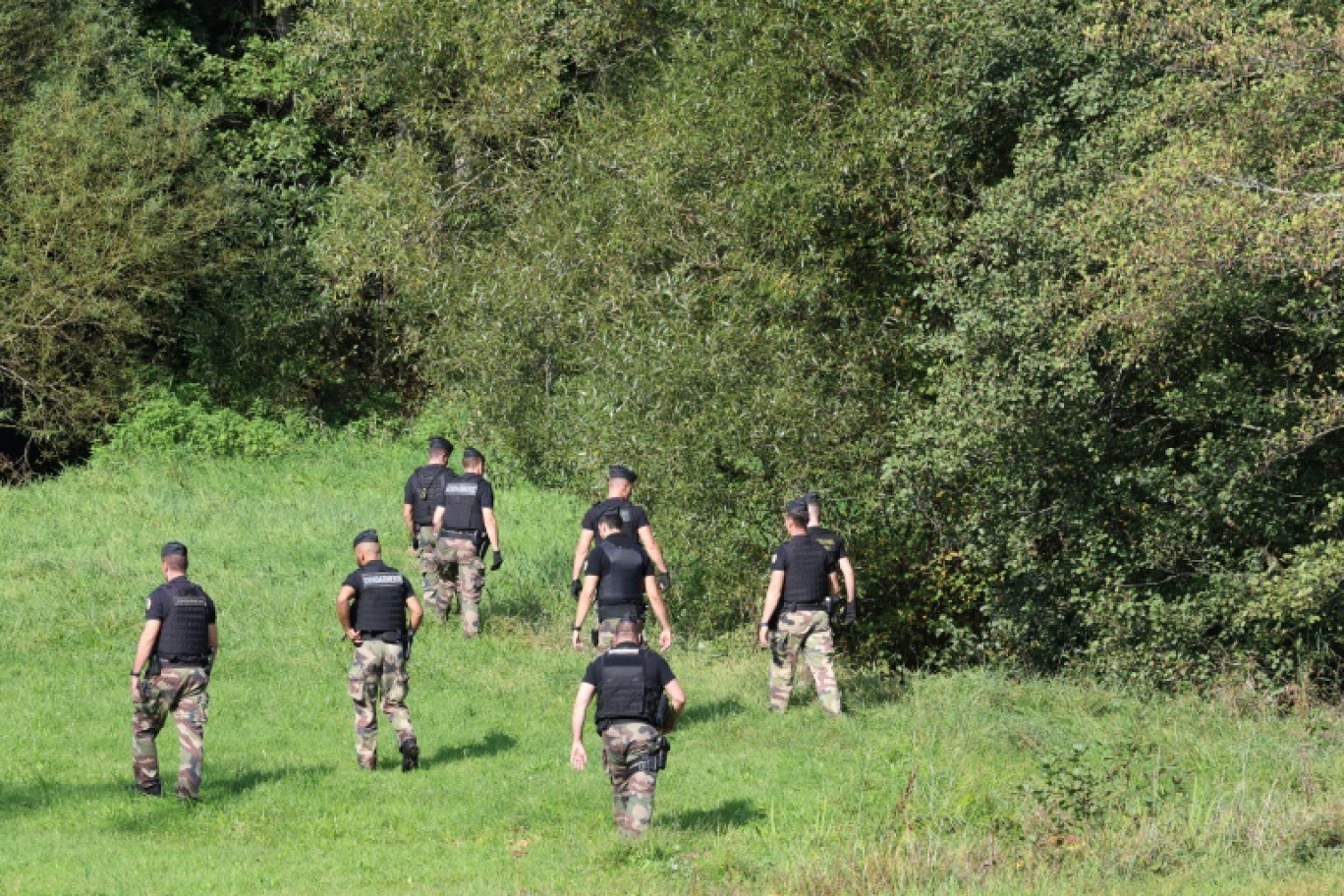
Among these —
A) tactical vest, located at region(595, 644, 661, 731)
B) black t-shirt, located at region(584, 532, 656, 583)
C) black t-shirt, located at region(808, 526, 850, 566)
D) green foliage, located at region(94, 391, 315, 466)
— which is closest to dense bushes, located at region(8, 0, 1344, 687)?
black t-shirt, located at region(808, 526, 850, 566)

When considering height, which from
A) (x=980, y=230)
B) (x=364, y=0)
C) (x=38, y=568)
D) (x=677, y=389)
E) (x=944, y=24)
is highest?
(x=364, y=0)

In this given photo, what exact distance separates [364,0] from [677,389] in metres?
11.2

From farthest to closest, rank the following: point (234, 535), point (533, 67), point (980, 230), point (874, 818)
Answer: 1. point (533, 67)
2. point (234, 535)
3. point (980, 230)
4. point (874, 818)

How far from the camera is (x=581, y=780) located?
44.1ft

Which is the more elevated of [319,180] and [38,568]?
[319,180]

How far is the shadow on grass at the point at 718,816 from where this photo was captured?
40.1 feet

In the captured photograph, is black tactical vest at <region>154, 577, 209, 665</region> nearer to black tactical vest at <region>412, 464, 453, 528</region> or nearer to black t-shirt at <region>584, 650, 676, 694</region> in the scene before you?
black t-shirt at <region>584, 650, 676, 694</region>

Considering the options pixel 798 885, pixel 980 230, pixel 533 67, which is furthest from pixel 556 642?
pixel 533 67

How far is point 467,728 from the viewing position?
49.6 feet

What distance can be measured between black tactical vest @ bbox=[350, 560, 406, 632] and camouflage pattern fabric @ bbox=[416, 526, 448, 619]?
17.6 feet

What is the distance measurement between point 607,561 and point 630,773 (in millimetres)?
2784

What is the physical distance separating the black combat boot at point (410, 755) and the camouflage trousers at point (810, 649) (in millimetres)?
3556

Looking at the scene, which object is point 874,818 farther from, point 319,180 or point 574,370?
point 319,180

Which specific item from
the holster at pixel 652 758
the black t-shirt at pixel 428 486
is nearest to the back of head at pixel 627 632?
the holster at pixel 652 758
